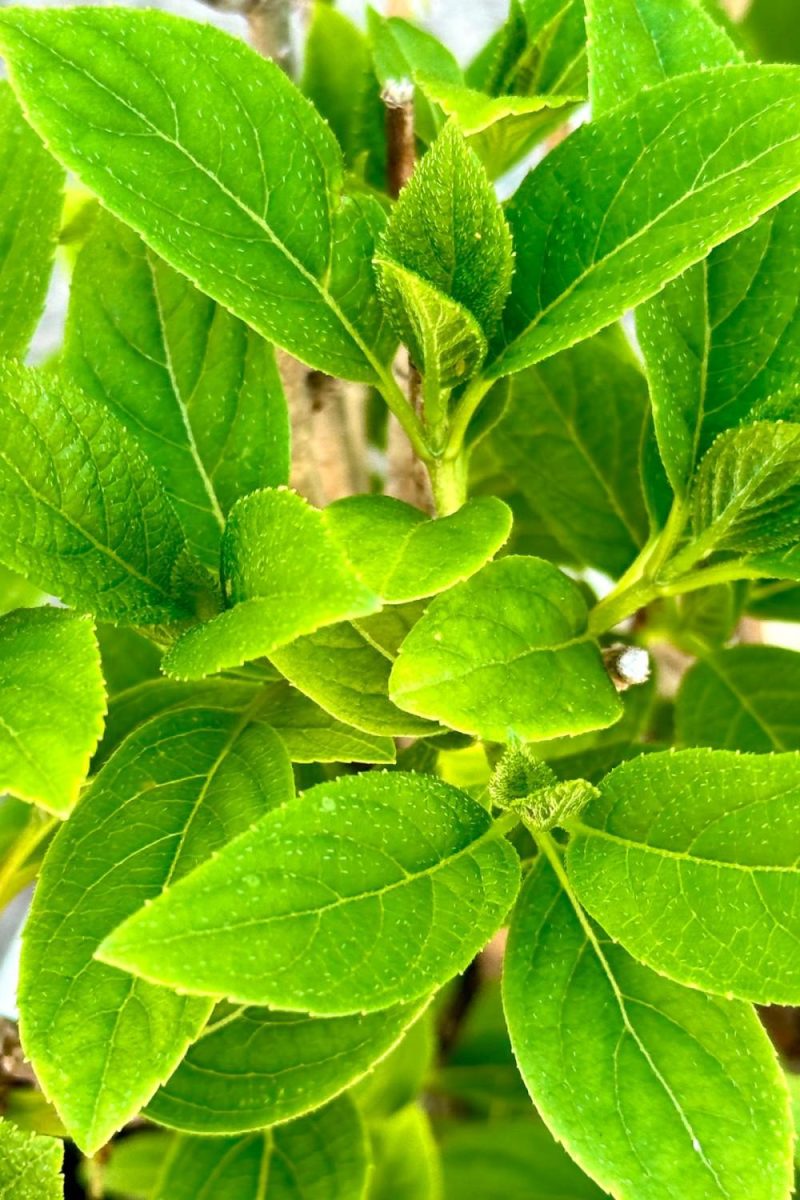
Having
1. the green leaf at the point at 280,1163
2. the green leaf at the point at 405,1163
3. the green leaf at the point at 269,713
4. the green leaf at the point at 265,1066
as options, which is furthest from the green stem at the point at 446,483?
the green leaf at the point at 405,1163

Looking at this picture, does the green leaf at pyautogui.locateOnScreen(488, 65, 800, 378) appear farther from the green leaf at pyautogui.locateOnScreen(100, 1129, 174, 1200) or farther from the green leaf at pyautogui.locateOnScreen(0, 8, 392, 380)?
the green leaf at pyautogui.locateOnScreen(100, 1129, 174, 1200)

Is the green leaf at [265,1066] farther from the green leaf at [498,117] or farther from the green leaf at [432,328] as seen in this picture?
the green leaf at [498,117]

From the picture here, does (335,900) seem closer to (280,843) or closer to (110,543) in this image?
(280,843)

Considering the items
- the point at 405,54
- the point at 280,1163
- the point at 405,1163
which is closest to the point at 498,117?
the point at 405,54

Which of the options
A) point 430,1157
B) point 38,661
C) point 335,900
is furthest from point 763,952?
point 430,1157

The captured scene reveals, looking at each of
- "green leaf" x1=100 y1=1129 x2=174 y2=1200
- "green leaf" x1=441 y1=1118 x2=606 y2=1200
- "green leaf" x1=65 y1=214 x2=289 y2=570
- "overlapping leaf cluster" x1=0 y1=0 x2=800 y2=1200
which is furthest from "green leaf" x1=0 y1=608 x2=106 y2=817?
"green leaf" x1=441 y1=1118 x2=606 y2=1200

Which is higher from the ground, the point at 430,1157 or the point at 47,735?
the point at 47,735

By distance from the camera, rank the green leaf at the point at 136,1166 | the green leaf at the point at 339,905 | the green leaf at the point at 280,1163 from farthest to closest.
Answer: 1. the green leaf at the point at 136,1166
2. the green leaf at the point at 280,1163
3. the green leaf at the point at 339,905
